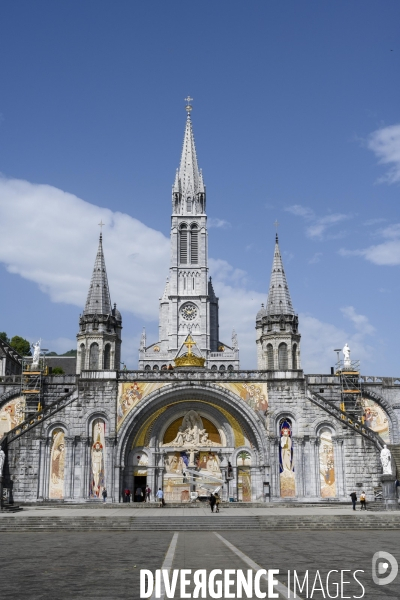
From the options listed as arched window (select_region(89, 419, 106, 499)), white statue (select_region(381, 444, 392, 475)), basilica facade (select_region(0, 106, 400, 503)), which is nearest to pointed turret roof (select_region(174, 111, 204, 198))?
basilica facade (select_region(0, 106, 400, 503))

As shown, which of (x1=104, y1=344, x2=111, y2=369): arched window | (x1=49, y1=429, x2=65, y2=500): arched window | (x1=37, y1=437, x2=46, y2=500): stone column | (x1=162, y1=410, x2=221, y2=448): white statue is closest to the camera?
(x1=37, y1=437, x2=46, y2=500): stone column

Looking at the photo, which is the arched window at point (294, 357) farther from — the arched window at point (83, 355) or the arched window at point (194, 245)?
the arched window at point (194, 245)

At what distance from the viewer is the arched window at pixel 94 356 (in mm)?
49281

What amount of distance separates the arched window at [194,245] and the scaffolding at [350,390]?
5413 centimetres

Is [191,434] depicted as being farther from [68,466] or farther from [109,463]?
[68,466]

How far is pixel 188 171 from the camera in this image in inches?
4198

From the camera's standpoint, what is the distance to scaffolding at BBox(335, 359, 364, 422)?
4788cm

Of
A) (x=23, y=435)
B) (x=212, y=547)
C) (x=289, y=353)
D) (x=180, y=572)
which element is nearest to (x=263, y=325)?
(x=289, y=353)

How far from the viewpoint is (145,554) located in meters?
17.1

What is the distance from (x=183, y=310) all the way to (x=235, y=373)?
5150 cm

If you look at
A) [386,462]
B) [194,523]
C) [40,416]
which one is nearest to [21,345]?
[40,416]

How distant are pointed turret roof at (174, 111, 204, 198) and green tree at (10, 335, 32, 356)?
37678 mm

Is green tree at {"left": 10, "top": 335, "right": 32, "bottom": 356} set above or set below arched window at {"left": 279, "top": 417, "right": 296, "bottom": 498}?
above

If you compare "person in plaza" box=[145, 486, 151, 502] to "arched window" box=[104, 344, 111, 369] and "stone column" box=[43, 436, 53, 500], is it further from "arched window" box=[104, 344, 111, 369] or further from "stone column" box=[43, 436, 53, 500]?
"arched window" box=[104, 344, 111, 369]
